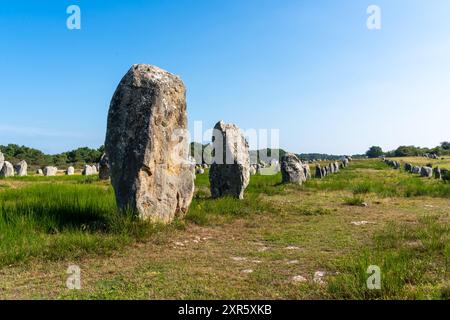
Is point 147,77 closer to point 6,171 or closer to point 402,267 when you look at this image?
point 402,267

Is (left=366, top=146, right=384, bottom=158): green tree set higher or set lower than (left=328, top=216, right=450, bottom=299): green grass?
higher

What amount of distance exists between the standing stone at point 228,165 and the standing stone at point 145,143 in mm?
4121

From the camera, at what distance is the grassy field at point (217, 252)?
448cm

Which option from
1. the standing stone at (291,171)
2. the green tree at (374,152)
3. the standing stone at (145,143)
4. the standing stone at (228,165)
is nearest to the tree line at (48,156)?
the standing stone at (291,171)

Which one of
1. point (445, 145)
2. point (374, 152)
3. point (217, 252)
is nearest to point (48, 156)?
point (217, 252)

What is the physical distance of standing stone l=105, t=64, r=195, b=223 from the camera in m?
7.84

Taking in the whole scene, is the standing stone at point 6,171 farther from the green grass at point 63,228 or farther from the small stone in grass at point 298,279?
the small stone in grass at point 298,279

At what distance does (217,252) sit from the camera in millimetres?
6543

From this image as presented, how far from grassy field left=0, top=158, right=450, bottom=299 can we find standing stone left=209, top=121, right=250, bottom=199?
1812 mm

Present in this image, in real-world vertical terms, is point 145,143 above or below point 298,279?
above

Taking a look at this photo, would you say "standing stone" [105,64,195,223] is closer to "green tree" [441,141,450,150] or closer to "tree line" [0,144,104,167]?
"tree line" [0,144,104,167]

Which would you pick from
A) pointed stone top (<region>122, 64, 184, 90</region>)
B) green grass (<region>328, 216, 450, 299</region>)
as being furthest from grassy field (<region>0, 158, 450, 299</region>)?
pointed stone top (<region>122, 64, 184, 90</region>)

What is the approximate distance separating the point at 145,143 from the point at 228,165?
515 centimetres
